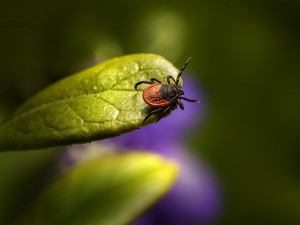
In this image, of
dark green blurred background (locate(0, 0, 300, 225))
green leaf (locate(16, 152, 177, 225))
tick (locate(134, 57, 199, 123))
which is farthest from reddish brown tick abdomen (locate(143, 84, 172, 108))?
dark green blurred background (locate(0, 0, 300, 225))

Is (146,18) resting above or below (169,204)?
above

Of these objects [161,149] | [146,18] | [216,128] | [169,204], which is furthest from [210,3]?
[169,204]

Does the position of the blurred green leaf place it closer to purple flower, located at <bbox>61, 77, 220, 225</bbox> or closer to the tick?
purple flower, located at <bbox>61, 77, 220, 225</bbox>

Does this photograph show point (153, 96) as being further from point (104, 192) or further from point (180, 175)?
point (180, 175)

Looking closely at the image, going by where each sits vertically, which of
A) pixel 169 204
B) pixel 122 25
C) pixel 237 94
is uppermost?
pixel 122 25

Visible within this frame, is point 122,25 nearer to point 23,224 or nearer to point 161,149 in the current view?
point 161,149

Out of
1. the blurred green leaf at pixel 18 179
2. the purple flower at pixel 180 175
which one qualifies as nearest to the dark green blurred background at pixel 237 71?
the purple flower at pixel 180 175
